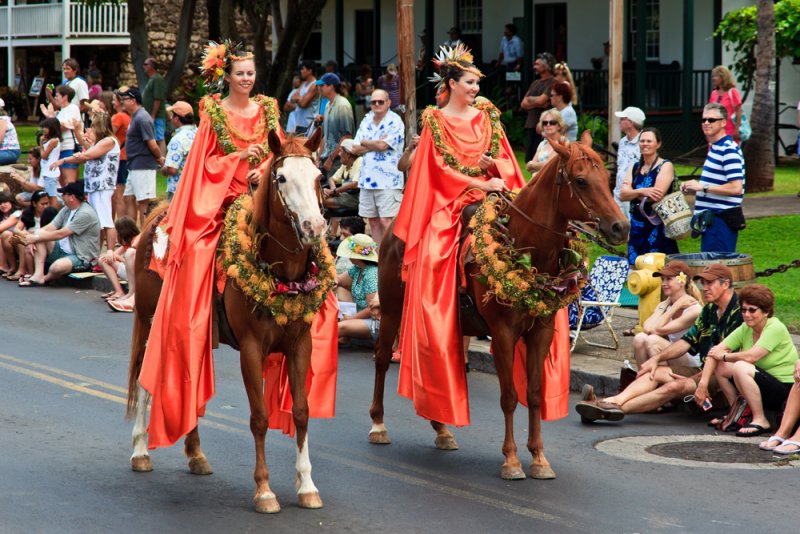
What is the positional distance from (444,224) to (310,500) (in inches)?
90.9

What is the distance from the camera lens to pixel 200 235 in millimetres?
7746

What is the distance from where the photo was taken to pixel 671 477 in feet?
26.3

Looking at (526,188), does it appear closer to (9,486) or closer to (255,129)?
(255,129)

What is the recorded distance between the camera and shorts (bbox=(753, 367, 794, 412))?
29.9ft

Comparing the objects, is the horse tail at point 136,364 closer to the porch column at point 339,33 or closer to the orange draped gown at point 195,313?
the orange draped gown at point 195,313

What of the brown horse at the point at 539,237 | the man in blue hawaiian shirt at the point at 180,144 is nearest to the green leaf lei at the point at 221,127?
the brown horse at the point at 539,237

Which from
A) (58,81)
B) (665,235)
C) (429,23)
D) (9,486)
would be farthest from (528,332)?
(58,81)

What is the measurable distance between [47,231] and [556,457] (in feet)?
33.5

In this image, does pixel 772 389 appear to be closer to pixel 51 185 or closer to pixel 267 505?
pixel 267 505

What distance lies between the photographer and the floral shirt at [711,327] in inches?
376

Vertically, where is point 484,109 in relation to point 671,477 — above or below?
above

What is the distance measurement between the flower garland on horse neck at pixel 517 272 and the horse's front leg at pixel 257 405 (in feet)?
5.42

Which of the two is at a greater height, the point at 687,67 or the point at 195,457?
the point at 687,67

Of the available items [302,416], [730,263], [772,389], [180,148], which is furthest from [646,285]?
[180,148]
